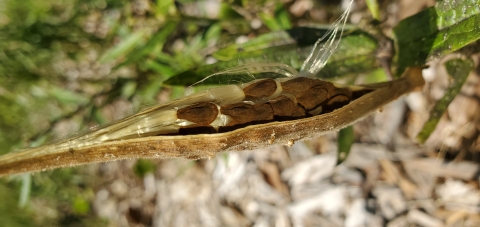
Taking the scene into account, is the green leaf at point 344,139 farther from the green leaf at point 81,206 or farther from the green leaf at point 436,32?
the green leaf at point 81,206

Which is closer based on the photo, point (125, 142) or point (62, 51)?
point (125, 142)

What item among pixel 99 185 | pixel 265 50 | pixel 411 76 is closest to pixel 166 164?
pixel 99 185

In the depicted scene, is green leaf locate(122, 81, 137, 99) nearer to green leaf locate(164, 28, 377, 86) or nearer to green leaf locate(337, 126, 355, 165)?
green leaf locate(164, 28, 377, 86)

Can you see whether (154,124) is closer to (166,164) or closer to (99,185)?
(166,164)

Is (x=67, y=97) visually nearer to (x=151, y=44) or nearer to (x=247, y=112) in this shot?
(x=151, y=44)

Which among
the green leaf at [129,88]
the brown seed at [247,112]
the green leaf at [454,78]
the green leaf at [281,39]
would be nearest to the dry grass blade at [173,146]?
the brown seed at [247,112]

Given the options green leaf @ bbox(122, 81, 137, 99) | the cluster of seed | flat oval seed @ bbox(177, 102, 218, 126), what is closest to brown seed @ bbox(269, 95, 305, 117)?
the cluster of seed
